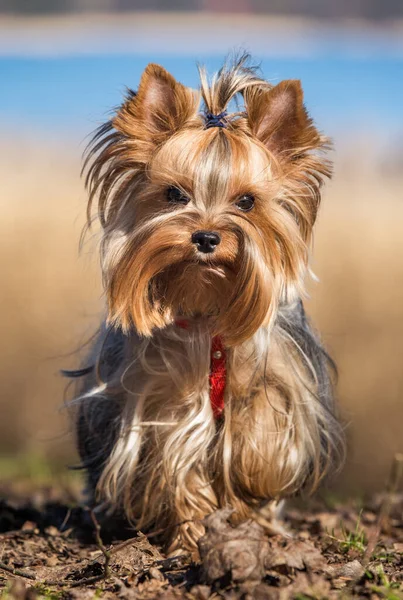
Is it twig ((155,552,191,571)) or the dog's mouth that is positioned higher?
the dog's mouth

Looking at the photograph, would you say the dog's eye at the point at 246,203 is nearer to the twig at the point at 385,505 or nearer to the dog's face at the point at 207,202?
the dog's face at the point at 207,202

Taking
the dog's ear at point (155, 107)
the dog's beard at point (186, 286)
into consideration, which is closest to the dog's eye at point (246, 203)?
the dog's beard at point (186, 286)

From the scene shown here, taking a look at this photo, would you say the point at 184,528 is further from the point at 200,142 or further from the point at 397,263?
the point at 397,263

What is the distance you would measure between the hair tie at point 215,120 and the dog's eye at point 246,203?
0.31 meters

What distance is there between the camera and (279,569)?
2834 millimetres

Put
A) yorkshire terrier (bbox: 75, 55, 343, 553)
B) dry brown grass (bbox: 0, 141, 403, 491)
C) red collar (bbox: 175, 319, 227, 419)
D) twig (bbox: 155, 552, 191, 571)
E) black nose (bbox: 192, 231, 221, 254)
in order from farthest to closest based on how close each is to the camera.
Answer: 1. dry brown grass (bbox: 0, 141, 403, 491)
2. red collar (bbox: 175, 319, 227, 419)
3. yorkshire terrier (bbox: 75, 55, 343, 553)
4. black nose (bbox: 192, 231, 221, 254)
5. twig (bbox: 155, 552, 191, 571)

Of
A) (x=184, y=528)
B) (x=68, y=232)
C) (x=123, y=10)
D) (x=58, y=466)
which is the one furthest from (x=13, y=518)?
(x=123, y=10)

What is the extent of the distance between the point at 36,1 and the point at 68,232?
9270mm

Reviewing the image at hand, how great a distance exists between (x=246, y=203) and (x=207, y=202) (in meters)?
0.16

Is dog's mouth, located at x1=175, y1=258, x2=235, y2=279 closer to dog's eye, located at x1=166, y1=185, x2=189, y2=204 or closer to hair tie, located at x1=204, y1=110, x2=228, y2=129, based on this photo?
dog's eye, located at x1=166, y1=185, x2=189, y2=204

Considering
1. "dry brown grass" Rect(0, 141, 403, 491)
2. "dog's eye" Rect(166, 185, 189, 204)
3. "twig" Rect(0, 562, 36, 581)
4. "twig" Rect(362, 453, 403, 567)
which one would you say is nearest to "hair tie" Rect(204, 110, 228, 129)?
"dog's eye" Rect(166, 185, 189, 204)

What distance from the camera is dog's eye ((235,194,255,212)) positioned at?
3.44m

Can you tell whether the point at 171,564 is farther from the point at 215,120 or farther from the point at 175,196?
the point at 215,120

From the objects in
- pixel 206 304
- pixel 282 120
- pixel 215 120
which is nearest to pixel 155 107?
pixel 215 120
